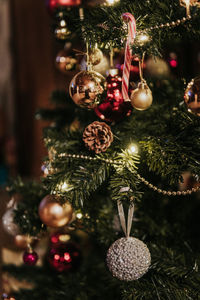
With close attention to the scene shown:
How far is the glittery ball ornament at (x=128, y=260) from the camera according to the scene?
456mm

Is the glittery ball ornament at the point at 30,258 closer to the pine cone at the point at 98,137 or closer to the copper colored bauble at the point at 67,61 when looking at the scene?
the pine cone at the point at 98,137

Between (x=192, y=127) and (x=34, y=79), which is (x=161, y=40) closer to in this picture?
(x=192, y=127)

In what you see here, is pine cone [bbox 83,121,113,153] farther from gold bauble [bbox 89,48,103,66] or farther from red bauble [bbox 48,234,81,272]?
red bauble [bbox 48,234,81,272]

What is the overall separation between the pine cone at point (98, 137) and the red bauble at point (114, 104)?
0.03m

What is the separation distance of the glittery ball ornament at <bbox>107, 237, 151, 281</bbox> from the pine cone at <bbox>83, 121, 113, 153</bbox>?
15 cm

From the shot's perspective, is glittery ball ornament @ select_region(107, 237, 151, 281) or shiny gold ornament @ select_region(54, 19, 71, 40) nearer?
glittery ball ornament @ select_region(107, 237, 151, 281)

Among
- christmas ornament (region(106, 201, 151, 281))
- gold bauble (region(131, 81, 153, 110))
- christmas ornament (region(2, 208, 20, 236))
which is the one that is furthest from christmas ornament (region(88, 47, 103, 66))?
christmas ornament (region(2, 208, 20, 236))

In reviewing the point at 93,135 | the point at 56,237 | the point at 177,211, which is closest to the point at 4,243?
the point at 56,237

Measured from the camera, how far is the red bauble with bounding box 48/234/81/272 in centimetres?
62

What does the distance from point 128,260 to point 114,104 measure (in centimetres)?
24

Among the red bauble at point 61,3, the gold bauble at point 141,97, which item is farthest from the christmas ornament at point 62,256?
the red bauble at point 61,3

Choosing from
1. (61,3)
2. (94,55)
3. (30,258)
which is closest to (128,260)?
(30,258)

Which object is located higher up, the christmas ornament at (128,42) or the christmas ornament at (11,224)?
the christmas ornament at (128,42)

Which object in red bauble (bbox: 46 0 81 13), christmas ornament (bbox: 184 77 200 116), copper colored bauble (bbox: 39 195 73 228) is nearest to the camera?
christmas ornament (bbox: 184 77 200 116)
